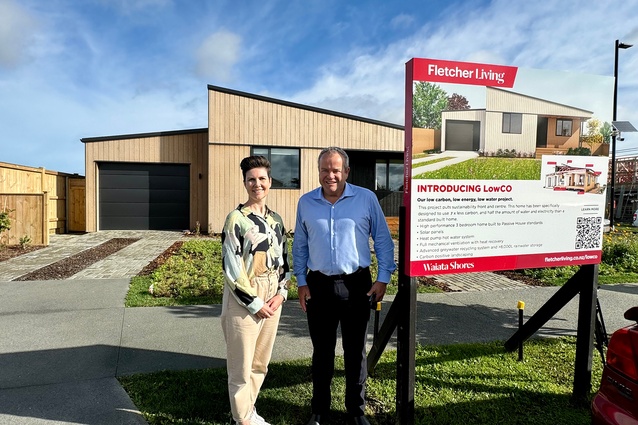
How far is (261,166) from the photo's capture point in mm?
2566

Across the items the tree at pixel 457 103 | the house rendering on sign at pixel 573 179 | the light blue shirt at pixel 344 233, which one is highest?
the tree at pixel 457 103

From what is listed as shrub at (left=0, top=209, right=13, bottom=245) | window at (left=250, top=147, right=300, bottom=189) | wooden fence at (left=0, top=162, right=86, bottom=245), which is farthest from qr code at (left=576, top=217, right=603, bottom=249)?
shrub at (left=0, top=209, right=13, bottom=245)

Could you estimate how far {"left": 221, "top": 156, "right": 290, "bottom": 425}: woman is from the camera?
7.89 feet

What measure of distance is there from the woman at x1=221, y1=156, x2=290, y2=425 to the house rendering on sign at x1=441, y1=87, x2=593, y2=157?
1318mm

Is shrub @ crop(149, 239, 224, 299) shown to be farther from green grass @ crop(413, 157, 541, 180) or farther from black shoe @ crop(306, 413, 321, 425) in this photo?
green grass @ crop(413, 157, 541, 180)

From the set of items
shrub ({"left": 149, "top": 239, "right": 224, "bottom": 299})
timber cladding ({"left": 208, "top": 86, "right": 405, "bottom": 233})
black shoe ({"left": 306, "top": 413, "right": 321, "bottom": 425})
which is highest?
timber cladding ({"left": 208, "top": 86, "right": 405, "bottom": 233})

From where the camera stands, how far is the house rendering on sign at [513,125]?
8.70ft

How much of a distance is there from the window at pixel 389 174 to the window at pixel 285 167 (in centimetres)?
381

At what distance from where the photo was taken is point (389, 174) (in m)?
16.2

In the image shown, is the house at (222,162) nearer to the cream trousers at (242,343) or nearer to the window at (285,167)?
the window at (285,167)

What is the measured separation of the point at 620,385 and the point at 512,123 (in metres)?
1.79

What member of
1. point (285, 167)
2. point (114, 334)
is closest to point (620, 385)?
point (114, 334)

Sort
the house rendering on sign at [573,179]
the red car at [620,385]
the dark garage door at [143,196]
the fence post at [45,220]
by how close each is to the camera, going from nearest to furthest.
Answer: the red car at [620,385], the house rendering on sign at [573,179], the fence post at [45,220], the dark garage door at [143,196]

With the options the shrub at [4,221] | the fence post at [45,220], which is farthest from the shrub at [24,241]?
the shrub at [4,221]
